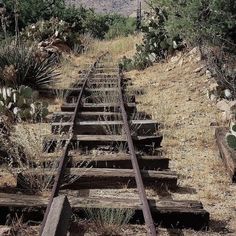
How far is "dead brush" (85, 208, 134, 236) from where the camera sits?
4574 millimetres

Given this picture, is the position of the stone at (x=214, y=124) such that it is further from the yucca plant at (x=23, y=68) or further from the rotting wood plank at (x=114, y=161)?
the yucca plant at (x=23, y=68)

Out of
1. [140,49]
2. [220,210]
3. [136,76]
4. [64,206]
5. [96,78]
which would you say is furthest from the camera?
[140,49]

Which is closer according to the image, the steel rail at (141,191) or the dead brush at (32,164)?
the steel rail at (141,191)

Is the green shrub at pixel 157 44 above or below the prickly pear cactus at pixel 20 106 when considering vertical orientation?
below

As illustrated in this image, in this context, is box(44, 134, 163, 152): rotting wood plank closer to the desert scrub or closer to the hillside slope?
the desert scrub

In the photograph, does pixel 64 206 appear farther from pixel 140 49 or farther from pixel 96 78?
pixel 140 49

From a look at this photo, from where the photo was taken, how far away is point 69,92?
12008 millimetres

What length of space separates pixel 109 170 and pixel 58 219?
7.04 feet

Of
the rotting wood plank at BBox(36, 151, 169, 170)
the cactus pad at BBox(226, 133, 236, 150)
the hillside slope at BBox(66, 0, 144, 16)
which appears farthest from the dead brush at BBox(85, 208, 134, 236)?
the hillside slope at BBox(66, 0, 144, 16)

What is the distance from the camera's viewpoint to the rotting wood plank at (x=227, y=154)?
254 inches

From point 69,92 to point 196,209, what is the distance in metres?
7.39

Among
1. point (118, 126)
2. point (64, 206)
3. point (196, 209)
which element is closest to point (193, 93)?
point (118, 126)

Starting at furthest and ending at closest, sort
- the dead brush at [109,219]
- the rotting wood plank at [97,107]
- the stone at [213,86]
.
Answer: the stone at [213,86] → the rotting wood plank at [97,107] → the dead brush at [109,219]

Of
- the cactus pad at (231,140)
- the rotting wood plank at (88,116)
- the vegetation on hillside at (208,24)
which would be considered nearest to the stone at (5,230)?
the cactus pad at (231,140)
